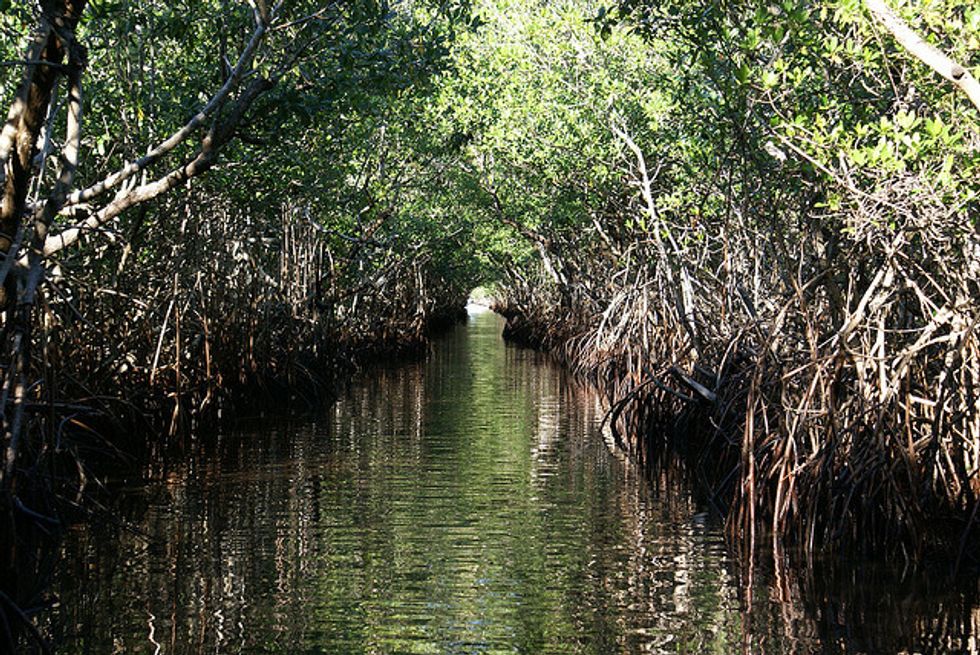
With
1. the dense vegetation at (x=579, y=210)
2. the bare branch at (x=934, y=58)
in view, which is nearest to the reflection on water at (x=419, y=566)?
the dense vegetation at (x=579, y=210)

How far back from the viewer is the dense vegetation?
6.85 metres

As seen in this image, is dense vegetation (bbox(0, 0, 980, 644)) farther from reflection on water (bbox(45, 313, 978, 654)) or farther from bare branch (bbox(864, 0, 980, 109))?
reflection on water (bbox(45, 313, 978, 654))

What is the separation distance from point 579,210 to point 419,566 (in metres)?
15.3

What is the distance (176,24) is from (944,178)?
5459 mm

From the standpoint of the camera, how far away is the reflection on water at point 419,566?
5820 mm

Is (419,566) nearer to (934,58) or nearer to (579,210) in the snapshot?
(934,58)

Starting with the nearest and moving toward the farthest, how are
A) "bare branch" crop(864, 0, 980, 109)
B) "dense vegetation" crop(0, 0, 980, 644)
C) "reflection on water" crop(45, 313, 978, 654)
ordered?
"bare branch" crop(864, 0, 980, 109) → "reflection on water" crop(45, 313, 978, 654) → "dense vegetation" crop(0, 0, 980, 644)

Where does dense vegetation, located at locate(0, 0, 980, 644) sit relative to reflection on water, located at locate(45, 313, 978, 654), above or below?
above

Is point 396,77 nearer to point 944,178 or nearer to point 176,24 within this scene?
point 176,24

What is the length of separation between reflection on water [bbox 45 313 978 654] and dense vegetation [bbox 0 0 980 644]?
2.12 feet

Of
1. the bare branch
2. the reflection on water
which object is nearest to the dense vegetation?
the bare branch

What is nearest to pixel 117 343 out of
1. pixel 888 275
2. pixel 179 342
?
pixel 179 342

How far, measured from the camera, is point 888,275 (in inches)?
305

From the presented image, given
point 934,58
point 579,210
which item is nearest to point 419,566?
point 934,58
